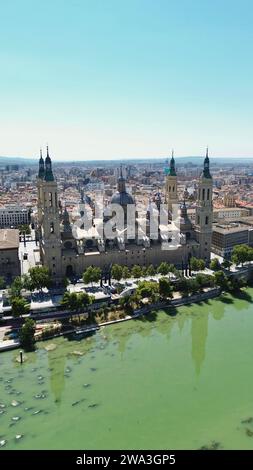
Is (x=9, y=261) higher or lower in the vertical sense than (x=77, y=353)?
higher

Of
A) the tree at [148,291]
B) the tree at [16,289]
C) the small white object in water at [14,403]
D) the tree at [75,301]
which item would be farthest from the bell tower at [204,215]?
the small white object in water at [14,403]

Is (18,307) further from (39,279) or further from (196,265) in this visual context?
(196,265)

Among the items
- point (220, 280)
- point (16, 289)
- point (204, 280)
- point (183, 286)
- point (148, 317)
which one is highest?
point (16, 289)

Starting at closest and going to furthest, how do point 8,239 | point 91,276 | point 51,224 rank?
point 91,276 → point 51,224 → point 8,239

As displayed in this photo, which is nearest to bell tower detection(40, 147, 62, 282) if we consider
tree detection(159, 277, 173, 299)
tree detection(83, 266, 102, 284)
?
tree detection(83, 266, 102, 284)

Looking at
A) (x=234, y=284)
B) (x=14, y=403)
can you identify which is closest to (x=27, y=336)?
(x=14, y=403)

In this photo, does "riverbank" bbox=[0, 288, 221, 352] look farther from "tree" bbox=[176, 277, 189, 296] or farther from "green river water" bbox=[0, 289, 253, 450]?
"tree" bbox=[176, 277, 189, 296]
